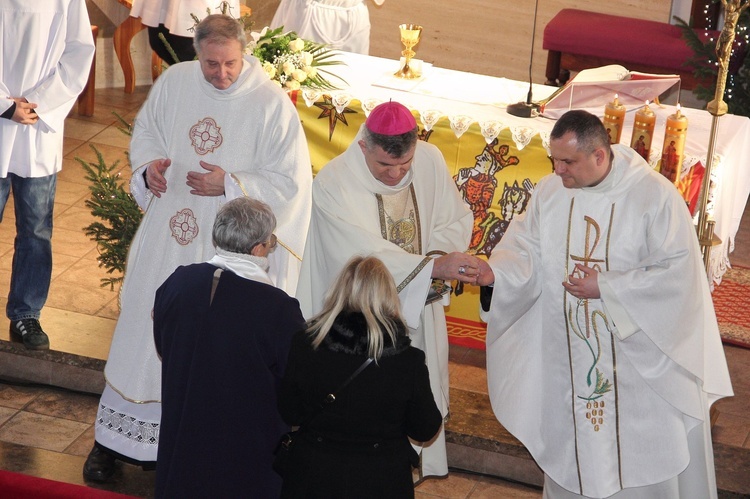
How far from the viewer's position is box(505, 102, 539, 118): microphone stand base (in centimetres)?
614

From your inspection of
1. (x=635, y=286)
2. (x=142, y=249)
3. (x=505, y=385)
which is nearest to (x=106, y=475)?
(x=142, y=249)

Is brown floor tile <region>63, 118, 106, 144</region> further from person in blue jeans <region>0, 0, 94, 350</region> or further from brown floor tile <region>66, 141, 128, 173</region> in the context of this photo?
person in blue jeans <region>0, 0, 94, 350</region>

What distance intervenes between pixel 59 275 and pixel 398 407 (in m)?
3.83

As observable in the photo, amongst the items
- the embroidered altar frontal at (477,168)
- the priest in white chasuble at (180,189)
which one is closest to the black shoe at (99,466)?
the priest in white chasuble at (180,189)

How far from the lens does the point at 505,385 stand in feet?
15.1

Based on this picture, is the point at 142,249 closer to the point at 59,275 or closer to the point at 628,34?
the point at 59,275

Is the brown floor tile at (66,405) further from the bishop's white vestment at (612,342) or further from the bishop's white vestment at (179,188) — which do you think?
the bishop's white vestment at (612,342)

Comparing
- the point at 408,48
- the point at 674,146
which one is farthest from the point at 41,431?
the point at 674,146

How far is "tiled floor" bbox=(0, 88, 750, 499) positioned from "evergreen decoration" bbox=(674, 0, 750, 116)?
4.99ft

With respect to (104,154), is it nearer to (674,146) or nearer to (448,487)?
(448,487)

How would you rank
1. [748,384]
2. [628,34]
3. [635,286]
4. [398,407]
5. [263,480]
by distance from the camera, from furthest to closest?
[628,34]
[748,384]
[635,286]
[263,480]
[398,407]

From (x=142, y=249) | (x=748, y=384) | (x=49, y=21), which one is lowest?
(x=748, y=384)

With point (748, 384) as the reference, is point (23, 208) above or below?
above

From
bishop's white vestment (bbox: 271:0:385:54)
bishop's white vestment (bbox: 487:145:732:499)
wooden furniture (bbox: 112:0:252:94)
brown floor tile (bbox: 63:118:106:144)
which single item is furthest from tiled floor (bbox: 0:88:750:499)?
wooden furniture (bbox: 112:0:252:94)
